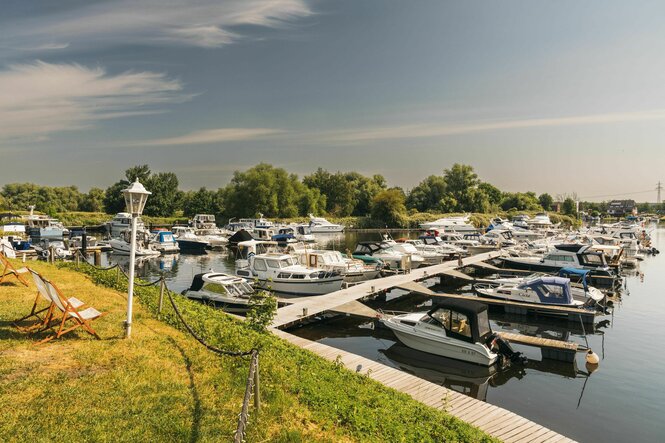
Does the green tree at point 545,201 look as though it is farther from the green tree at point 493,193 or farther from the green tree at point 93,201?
the green tree at point 93,201

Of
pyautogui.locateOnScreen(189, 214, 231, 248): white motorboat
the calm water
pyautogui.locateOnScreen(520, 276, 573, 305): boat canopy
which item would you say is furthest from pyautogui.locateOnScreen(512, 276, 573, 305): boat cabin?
pyautogui.locateOnScreen(189, 214, 231, 248): white motorboat

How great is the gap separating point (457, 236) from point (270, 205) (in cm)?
5318

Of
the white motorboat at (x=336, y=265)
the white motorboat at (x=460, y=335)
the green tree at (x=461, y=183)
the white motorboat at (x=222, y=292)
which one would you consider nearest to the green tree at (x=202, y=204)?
the green tree at (x=461, y=183)

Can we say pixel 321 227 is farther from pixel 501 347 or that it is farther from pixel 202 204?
pixel 501 347

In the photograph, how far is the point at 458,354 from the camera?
16.8m

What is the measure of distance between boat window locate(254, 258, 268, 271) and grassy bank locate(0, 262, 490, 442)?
54.4 ft

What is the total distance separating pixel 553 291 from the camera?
25266mm

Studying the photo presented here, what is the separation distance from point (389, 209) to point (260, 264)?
85160 mm

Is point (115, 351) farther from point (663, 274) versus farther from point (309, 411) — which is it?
point (663, 274)

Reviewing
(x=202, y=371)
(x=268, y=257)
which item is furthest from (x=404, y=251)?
(x=202, y=371)

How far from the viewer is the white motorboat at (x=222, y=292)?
22062mm

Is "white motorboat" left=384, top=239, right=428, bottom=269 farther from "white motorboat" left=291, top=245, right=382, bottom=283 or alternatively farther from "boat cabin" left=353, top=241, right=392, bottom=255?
A: "white motorboat" left=291, top=245, right=382, bottom=283

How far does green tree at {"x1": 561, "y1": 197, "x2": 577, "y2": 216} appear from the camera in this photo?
131500 millimetres

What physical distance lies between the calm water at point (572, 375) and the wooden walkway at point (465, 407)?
3532mm
